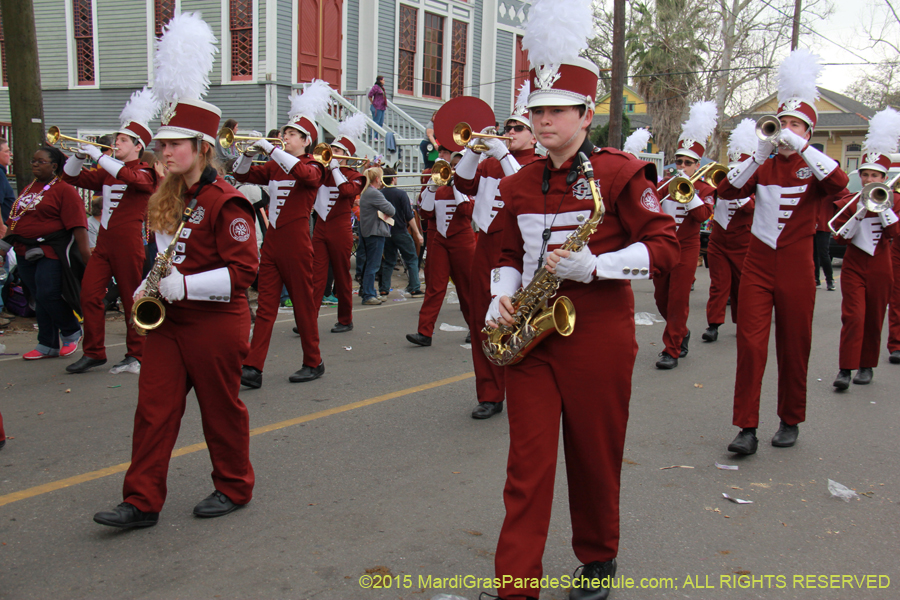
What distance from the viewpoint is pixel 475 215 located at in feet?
20.7

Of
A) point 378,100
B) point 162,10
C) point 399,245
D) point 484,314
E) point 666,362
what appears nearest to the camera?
point 484,314

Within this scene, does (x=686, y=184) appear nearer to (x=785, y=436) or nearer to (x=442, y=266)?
(x=442, y=266)

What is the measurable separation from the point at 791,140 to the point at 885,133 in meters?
3.75

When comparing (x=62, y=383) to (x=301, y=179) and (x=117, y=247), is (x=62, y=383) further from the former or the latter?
(x=301, y=179)

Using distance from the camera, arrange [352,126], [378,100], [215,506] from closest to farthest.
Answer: [215,506] → [352,126] → [378,100]

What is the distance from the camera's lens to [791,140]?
4871mm

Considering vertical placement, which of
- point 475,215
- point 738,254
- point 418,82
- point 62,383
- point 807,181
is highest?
point 418,82

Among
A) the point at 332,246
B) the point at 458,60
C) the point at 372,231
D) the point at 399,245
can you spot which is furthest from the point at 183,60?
the point at 458,60

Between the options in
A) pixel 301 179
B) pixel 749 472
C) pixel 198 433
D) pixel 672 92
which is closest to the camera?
pixel 749 472

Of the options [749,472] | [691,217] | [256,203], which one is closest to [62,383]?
[256,203]

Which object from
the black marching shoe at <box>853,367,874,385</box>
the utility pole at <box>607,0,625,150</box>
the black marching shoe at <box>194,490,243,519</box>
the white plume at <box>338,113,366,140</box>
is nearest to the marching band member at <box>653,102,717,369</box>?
the black marching shoe at <box>853,367,874,385</box>

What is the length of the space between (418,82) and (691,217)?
15.2 meters

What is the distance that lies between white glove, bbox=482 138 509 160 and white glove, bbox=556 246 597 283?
10.1ft

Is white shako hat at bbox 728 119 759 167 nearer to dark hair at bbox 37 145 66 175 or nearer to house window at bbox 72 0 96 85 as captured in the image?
dark hair at bbox 37 145 66 175
